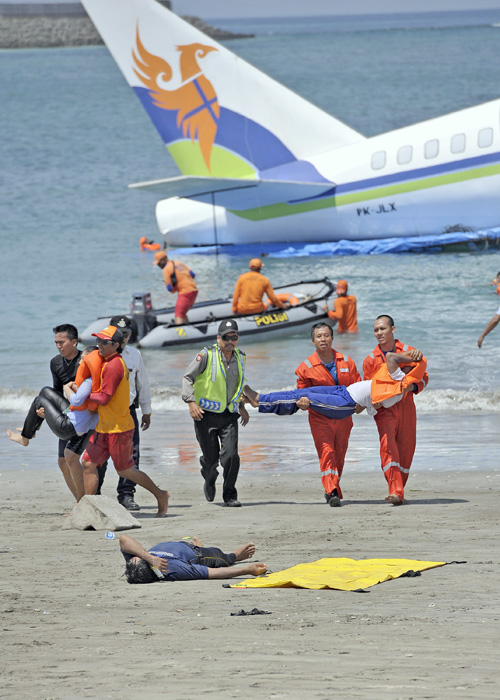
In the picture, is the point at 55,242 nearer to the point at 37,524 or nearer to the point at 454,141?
the point at 454,141

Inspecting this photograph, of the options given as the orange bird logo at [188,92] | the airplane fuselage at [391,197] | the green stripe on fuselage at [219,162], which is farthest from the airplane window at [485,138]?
the orange bird logo at [188,92]

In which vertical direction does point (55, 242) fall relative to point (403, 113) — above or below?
below

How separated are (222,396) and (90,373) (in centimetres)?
125

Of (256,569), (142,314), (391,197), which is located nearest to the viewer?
(256,569)

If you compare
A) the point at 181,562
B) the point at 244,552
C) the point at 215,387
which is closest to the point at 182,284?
the point at 215,387

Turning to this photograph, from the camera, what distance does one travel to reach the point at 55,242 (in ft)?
115

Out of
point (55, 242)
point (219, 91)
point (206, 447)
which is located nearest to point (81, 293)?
point (219, 91)

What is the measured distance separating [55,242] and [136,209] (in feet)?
20.9

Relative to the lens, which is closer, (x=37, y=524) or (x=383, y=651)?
(x=383, y=651)

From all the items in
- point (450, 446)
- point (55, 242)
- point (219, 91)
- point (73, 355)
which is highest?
point (219, 91)

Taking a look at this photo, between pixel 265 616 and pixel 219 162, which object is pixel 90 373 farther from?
pixel 219 162

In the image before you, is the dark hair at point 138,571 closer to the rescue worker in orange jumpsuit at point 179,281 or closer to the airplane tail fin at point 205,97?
the rescue worker in orange jumpsuit at point 179,281

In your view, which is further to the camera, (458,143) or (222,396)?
(458,143)

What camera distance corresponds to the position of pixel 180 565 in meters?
6.90
